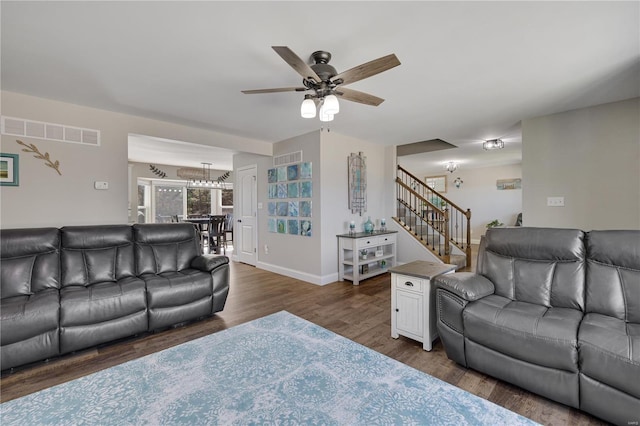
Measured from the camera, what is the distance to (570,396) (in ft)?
5.34

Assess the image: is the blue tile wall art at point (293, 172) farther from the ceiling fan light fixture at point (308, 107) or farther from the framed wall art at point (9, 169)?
the framed wall art at point (9, 169)

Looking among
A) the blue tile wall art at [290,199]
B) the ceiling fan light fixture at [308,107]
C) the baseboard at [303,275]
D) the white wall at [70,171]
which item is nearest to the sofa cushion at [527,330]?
the ceiling fan light fixture at [308,107]

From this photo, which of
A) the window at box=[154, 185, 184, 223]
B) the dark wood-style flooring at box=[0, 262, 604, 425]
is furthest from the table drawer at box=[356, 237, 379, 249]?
the window at box=[154, 185, 184, 223]

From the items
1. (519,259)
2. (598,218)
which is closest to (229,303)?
(519,259)

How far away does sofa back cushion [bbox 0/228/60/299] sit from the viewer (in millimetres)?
2447

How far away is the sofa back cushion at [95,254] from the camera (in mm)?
2781


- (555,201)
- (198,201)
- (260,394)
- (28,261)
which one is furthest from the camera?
(198,201)

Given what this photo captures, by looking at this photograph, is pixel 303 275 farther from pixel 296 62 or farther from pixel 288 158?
pixel 296 62

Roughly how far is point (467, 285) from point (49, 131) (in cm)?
466

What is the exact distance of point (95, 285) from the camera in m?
2.74

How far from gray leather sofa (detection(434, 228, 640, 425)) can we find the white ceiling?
4.90 ft

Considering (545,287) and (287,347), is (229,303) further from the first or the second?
(545,287)

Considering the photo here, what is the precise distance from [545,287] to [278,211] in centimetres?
403

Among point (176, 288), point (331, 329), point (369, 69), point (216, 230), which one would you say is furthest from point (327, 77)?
point (216, 230)
